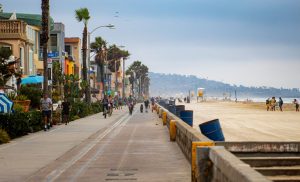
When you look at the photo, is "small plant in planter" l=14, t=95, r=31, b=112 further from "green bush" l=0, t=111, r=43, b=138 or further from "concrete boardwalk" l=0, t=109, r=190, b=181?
"concrete boardwalk" l=0, t=109, r=190, b=181

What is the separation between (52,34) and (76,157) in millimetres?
65062

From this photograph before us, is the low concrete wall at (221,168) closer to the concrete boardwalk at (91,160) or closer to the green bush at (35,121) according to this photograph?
the concrete boardwalk at (91,160)

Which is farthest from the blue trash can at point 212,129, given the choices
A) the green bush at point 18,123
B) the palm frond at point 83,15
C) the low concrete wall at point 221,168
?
the palm frond at point 83,15

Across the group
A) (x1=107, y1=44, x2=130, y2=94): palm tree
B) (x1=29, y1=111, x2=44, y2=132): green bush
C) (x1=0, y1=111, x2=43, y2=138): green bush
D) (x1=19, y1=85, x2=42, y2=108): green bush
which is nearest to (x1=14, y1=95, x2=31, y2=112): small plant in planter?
(x1=29, y1=111, x2=44, y2=132): green bush

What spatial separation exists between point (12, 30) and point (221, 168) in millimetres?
45188

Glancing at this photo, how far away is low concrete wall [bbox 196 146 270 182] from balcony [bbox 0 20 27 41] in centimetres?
4281

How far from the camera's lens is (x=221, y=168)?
27.7 ft

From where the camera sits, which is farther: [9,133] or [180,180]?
[9,133]

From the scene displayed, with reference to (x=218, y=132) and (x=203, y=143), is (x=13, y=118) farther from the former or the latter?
(x=203, y=143)

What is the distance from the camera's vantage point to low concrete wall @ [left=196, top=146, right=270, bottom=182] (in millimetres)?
6656

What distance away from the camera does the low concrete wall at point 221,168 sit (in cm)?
666

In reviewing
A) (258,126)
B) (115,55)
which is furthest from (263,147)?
(115,55)

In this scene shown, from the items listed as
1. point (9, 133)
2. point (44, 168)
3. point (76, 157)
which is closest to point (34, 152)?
point (76, 157)

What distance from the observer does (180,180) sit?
12195 mm
